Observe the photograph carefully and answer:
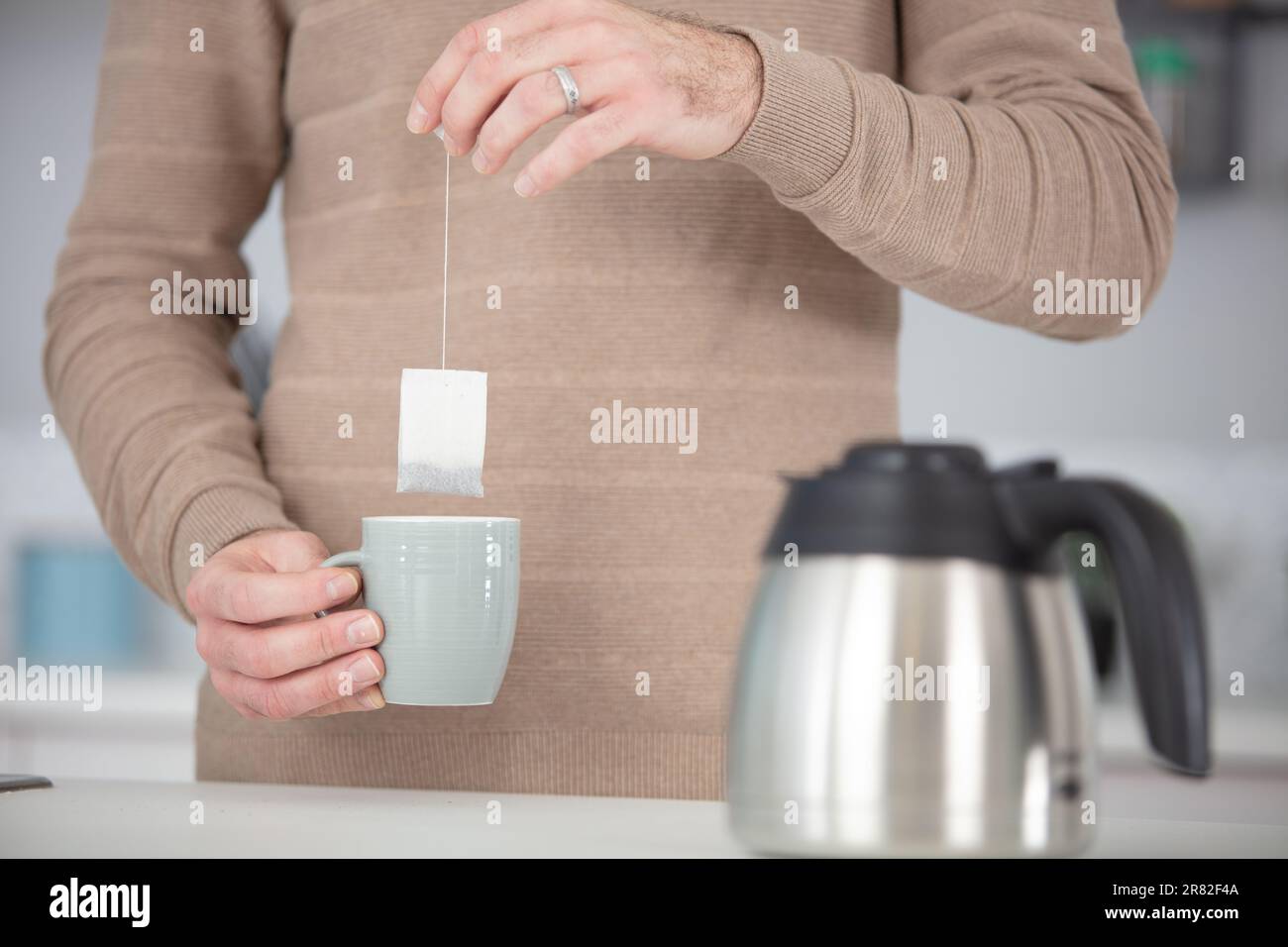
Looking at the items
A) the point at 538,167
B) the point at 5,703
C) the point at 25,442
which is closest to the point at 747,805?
the point at 538,167

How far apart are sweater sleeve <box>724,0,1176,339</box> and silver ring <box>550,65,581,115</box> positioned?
12 centimetres

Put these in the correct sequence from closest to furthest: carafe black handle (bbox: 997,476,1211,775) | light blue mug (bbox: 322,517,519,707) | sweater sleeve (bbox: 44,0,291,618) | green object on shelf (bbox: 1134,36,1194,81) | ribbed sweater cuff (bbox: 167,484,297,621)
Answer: carafe black handle (bbox: 997,476,1211,775) < light blue mug (bbox: 322,517,519,707) < ribbed sweater cuff (bbox: 167,484,297,621) < sweater sleeve (bbox: 44,0,291,618) < green object on shelf (bbox: 1134,36,1194,81)

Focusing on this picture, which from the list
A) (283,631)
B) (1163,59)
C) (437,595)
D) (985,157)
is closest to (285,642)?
(283,631)

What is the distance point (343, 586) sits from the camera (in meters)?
0.75

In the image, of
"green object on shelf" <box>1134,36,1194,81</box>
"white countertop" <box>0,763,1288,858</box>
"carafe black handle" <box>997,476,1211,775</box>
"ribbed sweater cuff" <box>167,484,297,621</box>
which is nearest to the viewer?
"carafe black handle" <box>997,476,1211,775</box>

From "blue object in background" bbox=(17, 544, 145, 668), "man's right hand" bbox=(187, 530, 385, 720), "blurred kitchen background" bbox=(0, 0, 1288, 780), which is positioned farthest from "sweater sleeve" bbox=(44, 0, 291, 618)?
"blue object in background" bbox=(17, 544, 145, 668)

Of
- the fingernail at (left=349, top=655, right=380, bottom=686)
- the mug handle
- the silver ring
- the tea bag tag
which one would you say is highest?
the silver ring

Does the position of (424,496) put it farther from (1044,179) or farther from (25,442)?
(25,442)

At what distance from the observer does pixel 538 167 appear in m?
0.70

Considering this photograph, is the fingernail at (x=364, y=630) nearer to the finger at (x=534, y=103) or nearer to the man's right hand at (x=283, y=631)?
the man's right hand at (x=283, y=631)

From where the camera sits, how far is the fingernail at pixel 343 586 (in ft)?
2.46

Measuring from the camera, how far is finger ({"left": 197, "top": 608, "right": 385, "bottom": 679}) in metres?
0.74

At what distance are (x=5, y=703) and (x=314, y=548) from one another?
2318 millimetres

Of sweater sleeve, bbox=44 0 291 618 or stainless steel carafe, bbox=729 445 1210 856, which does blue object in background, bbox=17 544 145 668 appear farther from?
stainless steel carafe, bbox=729 445 1210 856
